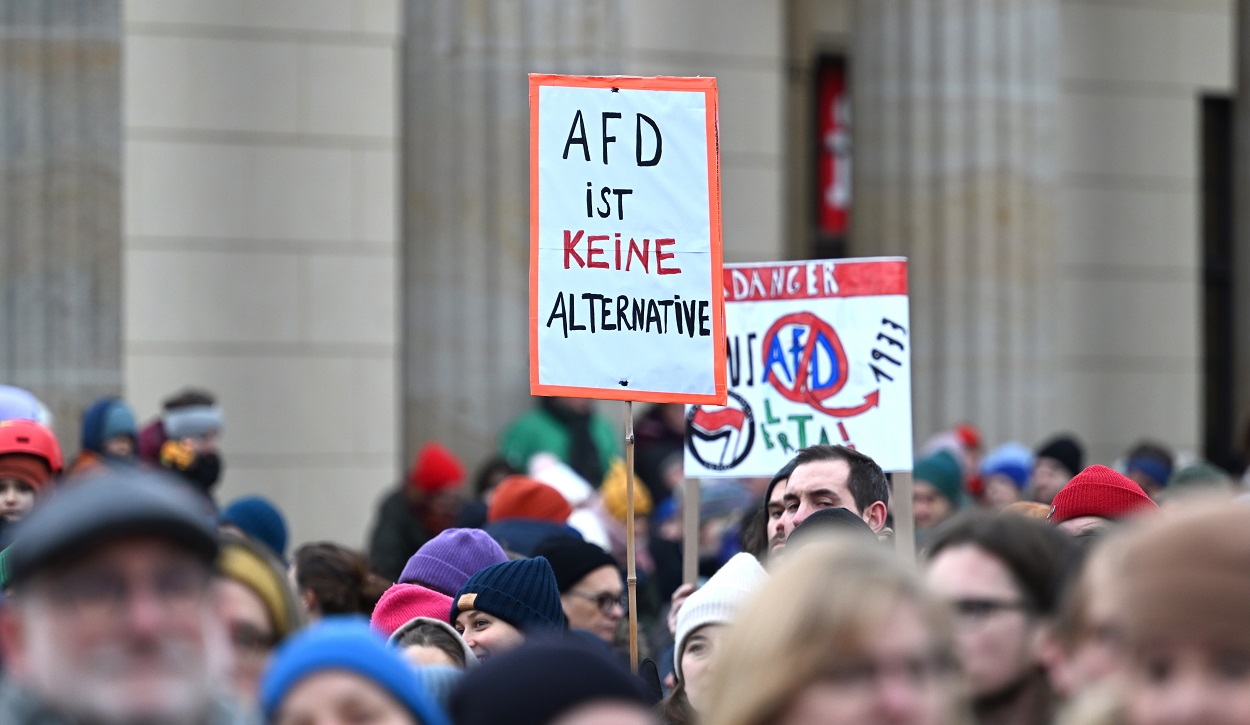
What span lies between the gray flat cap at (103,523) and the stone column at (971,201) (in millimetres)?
11520

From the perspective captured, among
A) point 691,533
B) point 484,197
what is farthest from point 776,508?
point 484,197

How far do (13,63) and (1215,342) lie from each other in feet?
37.5

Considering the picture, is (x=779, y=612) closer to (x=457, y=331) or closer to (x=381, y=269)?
(x=457, y=331)

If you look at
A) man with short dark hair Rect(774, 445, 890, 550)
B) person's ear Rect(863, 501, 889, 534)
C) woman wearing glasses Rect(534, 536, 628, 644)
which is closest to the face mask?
woman wearing glasses Rect(534, 536, 628, 644)

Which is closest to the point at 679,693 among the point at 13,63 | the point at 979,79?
the point at 13,63

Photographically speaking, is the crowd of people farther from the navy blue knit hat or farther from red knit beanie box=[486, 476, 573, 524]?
red knit beanie box=[486, 476, 573, 524]

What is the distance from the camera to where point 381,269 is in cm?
1372

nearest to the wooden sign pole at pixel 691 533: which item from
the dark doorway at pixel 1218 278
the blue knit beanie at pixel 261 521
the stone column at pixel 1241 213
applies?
the blue knit beanie at pixel 261 521

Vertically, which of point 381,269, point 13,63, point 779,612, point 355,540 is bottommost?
point 355,540

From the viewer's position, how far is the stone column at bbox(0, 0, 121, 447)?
11.1 m

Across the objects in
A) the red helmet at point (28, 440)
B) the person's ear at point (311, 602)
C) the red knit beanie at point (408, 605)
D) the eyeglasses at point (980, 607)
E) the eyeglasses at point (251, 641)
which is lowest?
the person's ear at point (311, 602)

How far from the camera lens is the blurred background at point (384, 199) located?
1130cm

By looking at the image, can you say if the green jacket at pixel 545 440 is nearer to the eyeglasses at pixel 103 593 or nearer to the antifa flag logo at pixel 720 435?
the antifa flag logo at pixel 720 435

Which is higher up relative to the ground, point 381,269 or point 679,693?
point 381,269
